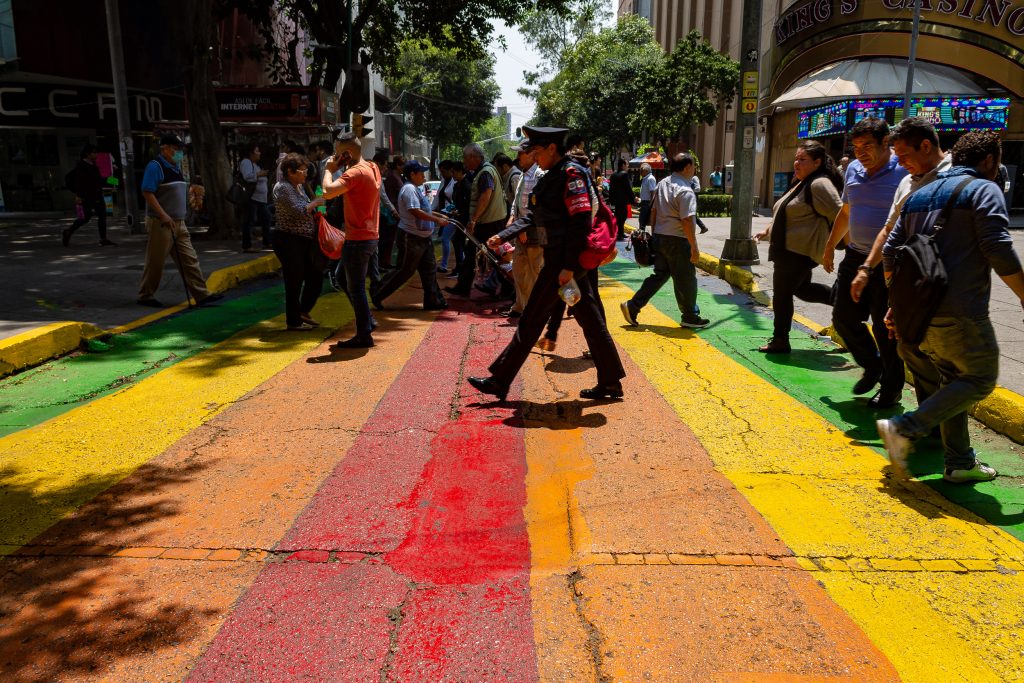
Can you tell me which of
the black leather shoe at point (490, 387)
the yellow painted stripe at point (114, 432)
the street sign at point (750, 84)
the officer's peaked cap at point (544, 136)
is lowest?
the yellow painted stripe at point (114, 432)

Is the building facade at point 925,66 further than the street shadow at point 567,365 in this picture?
Yes

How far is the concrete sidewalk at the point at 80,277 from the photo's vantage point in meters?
8.50

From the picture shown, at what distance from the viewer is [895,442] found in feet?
13.4

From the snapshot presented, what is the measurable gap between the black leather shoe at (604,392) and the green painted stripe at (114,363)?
3.58m

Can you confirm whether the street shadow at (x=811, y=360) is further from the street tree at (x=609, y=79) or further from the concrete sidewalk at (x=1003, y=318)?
the street tree at (x=609, y=79)

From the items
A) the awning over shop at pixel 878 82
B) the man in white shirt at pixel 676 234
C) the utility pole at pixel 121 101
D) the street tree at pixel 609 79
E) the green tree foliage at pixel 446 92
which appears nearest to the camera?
the man in white shirt at pixel 676 234

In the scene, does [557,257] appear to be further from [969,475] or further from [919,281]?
[969,475]

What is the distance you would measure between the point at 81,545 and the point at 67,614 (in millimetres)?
627

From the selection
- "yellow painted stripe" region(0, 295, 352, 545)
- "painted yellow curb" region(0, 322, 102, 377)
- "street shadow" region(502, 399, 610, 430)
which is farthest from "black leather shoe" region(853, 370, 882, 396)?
"painted yellow curb" region(0, 322, 102, 377)

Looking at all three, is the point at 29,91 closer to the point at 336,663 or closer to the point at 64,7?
the point at 64,7

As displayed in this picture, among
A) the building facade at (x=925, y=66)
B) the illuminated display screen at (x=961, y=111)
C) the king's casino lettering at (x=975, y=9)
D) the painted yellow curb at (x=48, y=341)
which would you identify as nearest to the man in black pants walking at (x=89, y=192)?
the painted yellow curb at (x=48, y=341)

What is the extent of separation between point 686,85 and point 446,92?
29345 mm

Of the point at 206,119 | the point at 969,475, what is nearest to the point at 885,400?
the point at 969,475

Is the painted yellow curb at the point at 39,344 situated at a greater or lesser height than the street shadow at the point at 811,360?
greater
